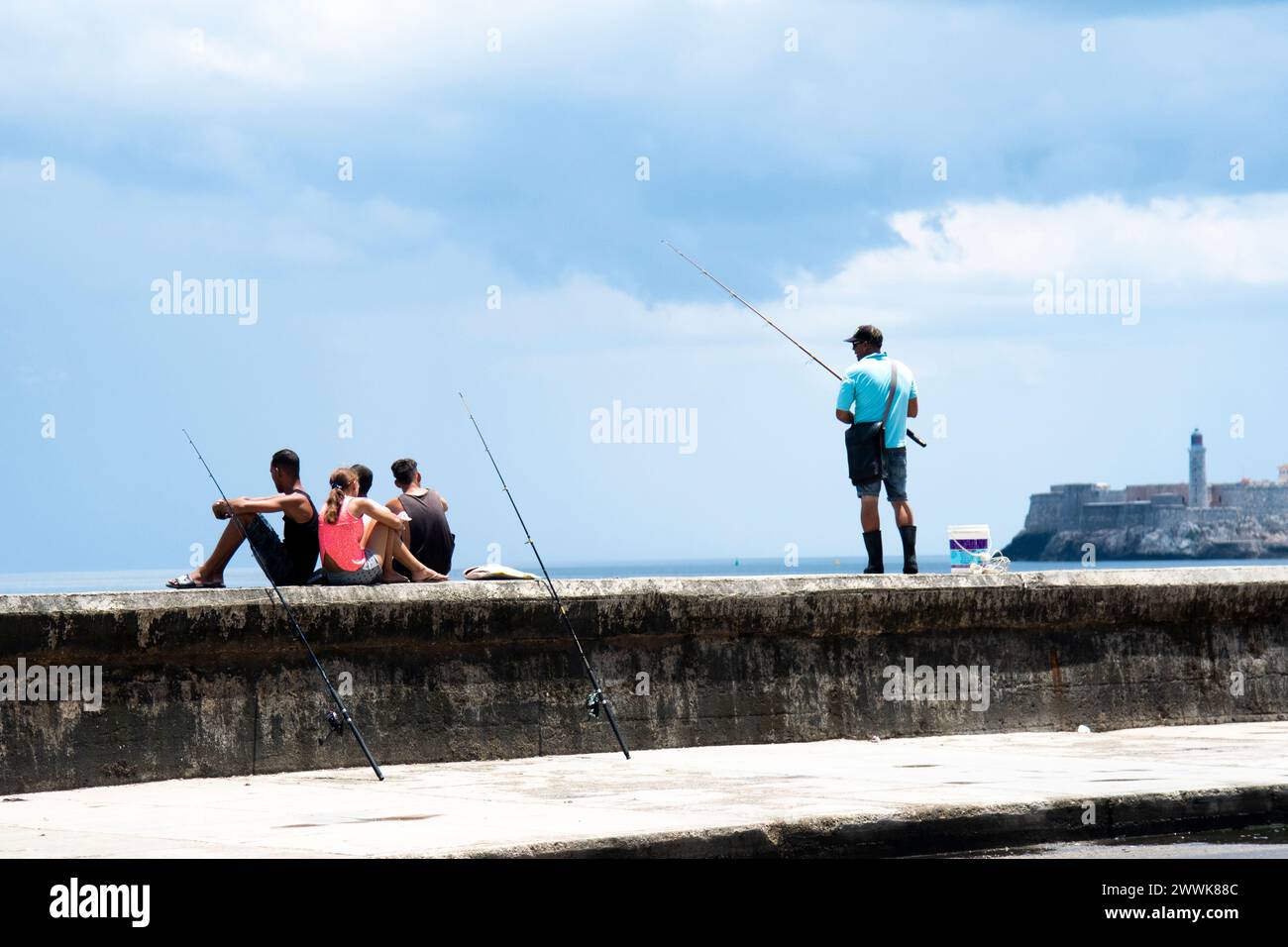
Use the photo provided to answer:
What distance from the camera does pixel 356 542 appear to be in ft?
32.4

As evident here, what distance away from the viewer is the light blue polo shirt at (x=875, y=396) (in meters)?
11.0

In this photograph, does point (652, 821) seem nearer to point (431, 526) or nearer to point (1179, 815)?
point (1179, 815)

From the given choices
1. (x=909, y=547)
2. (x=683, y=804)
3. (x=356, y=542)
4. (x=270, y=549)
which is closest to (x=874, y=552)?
(x=909, y=547)

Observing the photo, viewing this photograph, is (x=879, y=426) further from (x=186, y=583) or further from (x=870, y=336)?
(x=186, y=583)

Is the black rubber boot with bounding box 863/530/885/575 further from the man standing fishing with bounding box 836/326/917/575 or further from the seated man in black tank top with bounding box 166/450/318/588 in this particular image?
the seated man in black tank top with bounding box 166/450/318/588

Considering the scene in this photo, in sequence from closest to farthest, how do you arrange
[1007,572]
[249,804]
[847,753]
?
[249,804] < [847,753] < [1007,572]

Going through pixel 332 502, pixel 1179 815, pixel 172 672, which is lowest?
pixel 1179 815

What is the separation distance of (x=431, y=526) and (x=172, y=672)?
2.77 meters

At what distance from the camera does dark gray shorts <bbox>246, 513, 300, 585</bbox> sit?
368 inches

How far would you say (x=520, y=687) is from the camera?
9.53 m

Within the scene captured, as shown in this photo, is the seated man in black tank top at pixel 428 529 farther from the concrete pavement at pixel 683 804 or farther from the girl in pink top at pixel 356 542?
the concrete pavement at pixel 683 804

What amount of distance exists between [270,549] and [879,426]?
360cm

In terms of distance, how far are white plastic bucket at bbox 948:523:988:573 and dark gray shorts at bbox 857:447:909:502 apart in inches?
24.8
